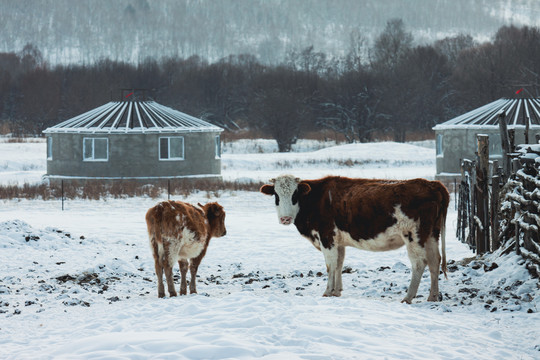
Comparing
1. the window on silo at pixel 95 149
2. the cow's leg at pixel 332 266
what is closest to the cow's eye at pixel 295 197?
the cow's leg at pixel 332 266

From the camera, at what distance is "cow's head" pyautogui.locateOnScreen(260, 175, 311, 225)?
9.29 m

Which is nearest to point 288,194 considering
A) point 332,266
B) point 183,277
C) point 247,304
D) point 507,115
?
point 332,266

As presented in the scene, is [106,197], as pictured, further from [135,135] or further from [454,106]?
[454,106]

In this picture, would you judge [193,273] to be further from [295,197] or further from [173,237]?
[295,197]

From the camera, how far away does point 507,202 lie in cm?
980

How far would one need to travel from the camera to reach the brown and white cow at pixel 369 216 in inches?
331

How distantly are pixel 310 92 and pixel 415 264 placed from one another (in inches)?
2467

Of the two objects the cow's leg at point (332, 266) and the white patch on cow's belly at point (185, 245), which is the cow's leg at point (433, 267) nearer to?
the cow's leg at point (332, 266)

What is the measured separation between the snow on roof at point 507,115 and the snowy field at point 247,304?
49.2 feet

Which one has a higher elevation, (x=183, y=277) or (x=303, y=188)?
A: (x=303, y=188)

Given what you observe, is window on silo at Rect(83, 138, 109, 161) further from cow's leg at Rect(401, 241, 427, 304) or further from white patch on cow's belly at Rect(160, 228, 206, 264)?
cow's leg at Rect(401, 241, 427, 304)

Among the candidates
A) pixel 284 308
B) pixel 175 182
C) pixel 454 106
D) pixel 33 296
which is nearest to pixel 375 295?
pixel 284 308

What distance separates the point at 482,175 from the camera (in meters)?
11.3

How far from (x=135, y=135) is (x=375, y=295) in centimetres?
2228
